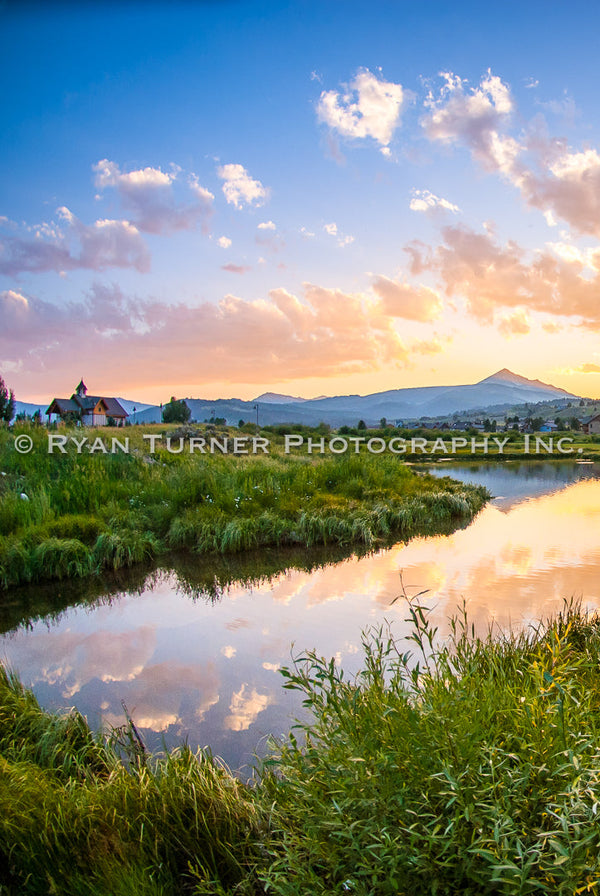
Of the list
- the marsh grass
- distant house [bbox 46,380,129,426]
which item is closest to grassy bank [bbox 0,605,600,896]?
the marsh grass

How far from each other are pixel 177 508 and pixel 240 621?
540 cm

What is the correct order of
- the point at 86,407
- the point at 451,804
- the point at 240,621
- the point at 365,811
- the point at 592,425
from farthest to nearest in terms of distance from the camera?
the point at 592,425
the point at 86,407
the point at 240,621
the point at 365,811
the point at 451,804

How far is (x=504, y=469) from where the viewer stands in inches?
1261

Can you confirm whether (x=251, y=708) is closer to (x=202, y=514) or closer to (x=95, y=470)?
(x=202, y=514)

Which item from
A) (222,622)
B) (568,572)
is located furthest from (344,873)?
(568,572)

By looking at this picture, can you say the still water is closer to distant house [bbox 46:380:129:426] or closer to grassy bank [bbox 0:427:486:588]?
grassy bank [bbox 0:427:486:588]

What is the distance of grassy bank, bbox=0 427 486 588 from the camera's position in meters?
8.70

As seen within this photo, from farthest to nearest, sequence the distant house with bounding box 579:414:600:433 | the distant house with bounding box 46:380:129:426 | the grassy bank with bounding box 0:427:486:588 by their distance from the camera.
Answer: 1. the distant house with bounding box 579:414:600:433
2. the distant house with bounding box 46:380:129:426
3. the grassy bank with bounding box 0:427:486:588

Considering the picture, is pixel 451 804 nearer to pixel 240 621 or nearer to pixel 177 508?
pixel 240 621

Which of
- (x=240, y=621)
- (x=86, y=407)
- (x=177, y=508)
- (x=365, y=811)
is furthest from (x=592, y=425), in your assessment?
(x=365, y=811)

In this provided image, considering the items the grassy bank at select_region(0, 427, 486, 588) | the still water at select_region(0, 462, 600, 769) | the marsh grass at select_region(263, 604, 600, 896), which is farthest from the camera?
the grassy bank at select_region(0, 427, 486, 588)

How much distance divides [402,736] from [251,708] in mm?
2506

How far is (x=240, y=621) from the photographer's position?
6.37 metres

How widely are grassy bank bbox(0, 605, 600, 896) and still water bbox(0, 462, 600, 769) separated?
3.49ft
